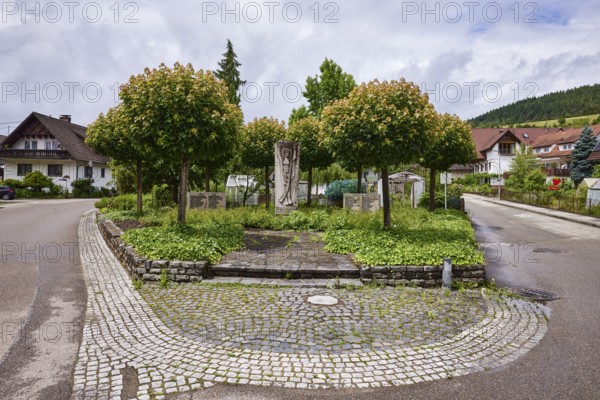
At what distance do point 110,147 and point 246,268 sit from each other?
451 inches

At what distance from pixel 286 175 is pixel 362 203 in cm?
419

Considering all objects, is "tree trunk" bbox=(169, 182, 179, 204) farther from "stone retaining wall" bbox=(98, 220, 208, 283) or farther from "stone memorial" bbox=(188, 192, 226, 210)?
"stone retaining wall" bbox=(98, 220, 208, 283)

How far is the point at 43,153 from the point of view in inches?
1714

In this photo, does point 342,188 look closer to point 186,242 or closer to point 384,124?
point 384,124

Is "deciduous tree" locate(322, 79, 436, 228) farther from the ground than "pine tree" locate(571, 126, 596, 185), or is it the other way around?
"pine tree" locate(571, 126, 596, 185)

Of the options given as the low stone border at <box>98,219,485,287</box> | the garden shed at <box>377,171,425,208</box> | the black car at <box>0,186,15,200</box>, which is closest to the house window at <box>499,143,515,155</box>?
the garden shed at <box>377,171,425,208</box>

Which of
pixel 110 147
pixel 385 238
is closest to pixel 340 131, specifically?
pixel 385 238

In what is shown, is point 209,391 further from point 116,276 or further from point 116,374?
point 116,276

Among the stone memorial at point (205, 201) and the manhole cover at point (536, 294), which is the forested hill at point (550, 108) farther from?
the manhole cover at point (536, 294)

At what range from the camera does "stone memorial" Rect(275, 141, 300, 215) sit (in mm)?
16391

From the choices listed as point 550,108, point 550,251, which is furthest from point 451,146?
point 550,108

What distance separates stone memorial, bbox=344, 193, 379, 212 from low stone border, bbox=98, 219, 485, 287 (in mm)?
10651

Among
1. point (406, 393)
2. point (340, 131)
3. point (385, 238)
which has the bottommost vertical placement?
point (406, 393)

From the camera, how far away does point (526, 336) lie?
17.4 ft
